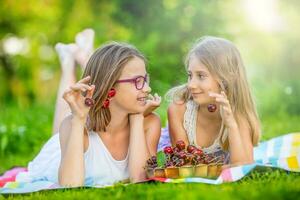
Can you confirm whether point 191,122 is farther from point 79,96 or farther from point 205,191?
point 205,191

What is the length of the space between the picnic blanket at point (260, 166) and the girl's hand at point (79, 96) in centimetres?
45

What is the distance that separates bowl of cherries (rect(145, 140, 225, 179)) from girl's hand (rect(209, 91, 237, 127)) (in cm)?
23

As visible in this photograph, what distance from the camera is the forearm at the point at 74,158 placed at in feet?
12.8

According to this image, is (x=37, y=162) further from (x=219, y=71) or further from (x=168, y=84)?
(x=168, y=84)

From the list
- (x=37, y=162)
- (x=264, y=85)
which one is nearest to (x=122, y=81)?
(x=37, y=162)

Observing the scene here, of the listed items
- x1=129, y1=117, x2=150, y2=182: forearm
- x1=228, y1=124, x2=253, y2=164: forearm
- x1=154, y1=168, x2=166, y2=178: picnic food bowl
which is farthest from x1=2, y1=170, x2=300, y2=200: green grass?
x1=129, y1=117, x2=150, y2=182: forearm

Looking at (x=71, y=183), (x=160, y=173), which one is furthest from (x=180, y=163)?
(x=71, y=183)

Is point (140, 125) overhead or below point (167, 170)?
overhead

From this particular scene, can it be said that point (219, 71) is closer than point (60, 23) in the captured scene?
Yes

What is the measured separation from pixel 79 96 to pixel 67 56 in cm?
207

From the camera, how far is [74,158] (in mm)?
3893

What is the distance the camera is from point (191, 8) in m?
10.1

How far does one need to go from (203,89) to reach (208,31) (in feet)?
19.4

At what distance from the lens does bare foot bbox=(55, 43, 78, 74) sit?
5.86m
